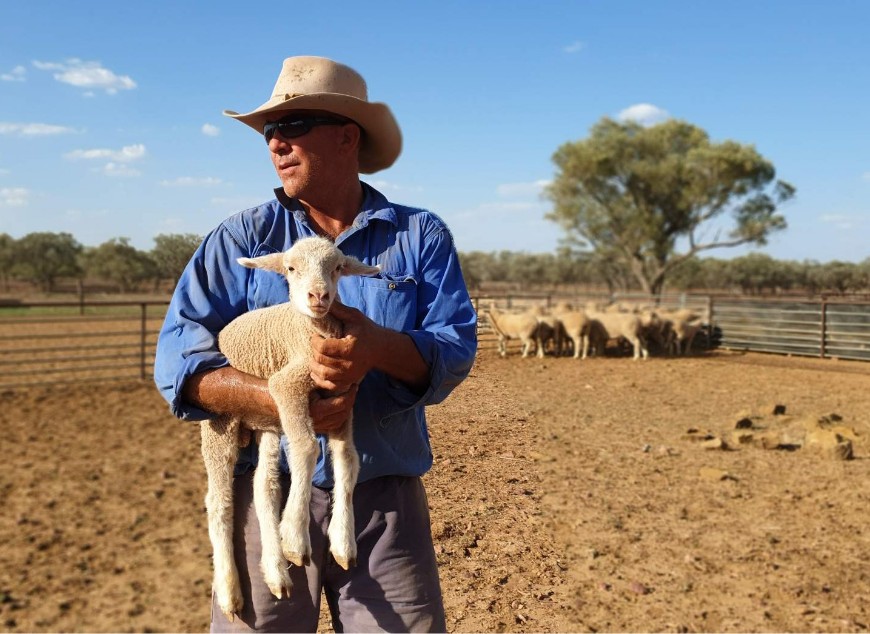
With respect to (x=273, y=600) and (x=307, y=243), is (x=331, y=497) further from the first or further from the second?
(x=307, y=243)

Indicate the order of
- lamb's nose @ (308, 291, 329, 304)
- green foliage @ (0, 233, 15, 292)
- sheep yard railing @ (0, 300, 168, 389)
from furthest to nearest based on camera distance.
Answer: green foliage @ (0, 233, 15, 292), sheep yard railing @ (0, 300, 168, 389), lamb's nose @ (308, 291, 329, 304)

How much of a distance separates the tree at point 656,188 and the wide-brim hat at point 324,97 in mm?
31983

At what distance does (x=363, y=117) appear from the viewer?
1905 millimetres

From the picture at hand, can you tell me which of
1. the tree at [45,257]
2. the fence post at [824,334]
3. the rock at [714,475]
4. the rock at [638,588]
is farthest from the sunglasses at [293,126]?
Answer: the tree at [45,257]

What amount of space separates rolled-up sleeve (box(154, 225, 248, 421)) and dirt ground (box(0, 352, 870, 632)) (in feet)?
2.79

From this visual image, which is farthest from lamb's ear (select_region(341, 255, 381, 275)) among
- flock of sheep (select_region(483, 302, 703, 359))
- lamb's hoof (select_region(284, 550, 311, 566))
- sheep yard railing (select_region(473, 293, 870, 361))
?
sheep yard railing (select_region(473, 293, 870, 361))

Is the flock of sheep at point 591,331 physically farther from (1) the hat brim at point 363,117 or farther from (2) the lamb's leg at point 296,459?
(2) the lamb's leg at point 296,459

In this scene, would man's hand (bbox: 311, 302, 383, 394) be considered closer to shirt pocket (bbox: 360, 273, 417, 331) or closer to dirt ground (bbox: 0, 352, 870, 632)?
shirt pocket (bbox: 360, 273, 417, 331)

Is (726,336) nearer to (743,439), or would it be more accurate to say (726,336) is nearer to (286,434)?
(743,439)

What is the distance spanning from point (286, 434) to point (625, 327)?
15408mm

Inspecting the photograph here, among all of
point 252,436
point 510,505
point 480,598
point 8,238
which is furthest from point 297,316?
point 8,238

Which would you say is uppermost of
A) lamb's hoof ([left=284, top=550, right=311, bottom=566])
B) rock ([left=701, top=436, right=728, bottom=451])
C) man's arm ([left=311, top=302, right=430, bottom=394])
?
man's arm ([left=311, top=302, right=430, bottom=394])

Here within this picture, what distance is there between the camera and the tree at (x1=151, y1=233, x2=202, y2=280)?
8.27 ft

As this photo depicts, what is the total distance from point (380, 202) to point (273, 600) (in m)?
1.13
